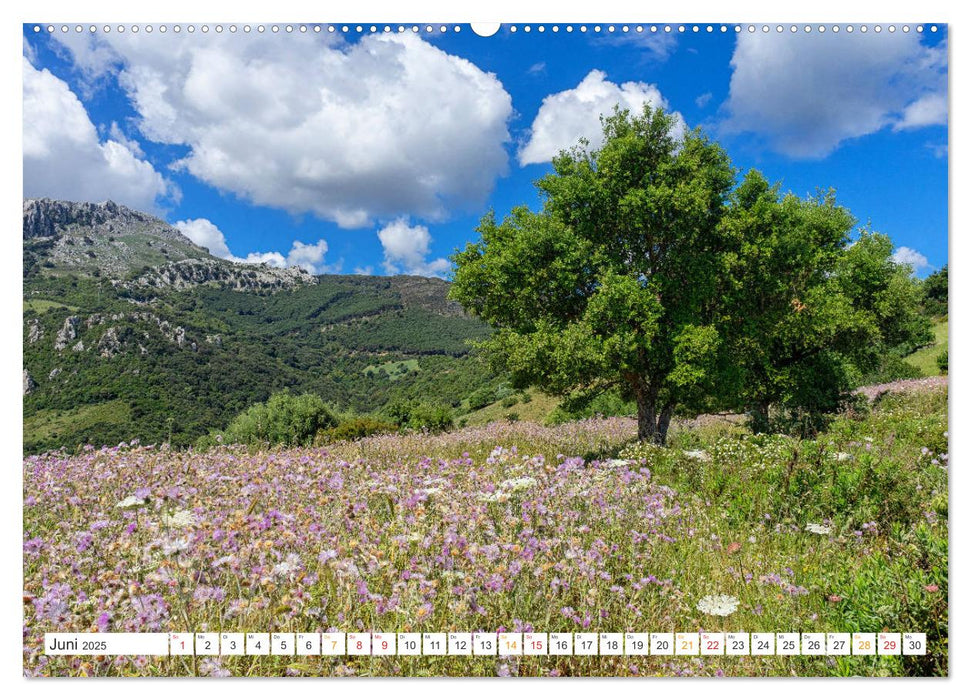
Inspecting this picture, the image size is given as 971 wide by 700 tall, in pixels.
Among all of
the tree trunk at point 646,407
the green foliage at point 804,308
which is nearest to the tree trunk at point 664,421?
the tree trunk at point 646,407

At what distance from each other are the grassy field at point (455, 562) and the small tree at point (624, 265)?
5175 millimetres

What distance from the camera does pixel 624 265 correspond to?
423 inches

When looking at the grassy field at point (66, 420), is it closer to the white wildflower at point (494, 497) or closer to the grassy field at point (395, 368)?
the white wildflower at point (494, 497)

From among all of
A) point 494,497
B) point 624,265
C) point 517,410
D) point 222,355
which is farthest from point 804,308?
point 222,355

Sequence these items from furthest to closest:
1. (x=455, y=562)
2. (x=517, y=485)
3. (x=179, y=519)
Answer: (x=517, y=485), (x=179, y=519), (x=455, y=562)

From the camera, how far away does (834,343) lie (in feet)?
64.1

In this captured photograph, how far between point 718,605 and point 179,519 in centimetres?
348

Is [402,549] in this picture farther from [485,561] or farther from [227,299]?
[227,299]

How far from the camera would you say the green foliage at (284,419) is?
65.1 feet

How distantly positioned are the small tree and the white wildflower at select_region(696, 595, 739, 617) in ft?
21.8

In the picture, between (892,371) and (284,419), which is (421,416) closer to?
(284,419)

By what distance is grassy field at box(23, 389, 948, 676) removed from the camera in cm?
297

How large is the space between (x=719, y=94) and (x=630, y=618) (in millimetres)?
4047

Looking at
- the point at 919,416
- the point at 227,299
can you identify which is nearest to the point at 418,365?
the point at 227,299
